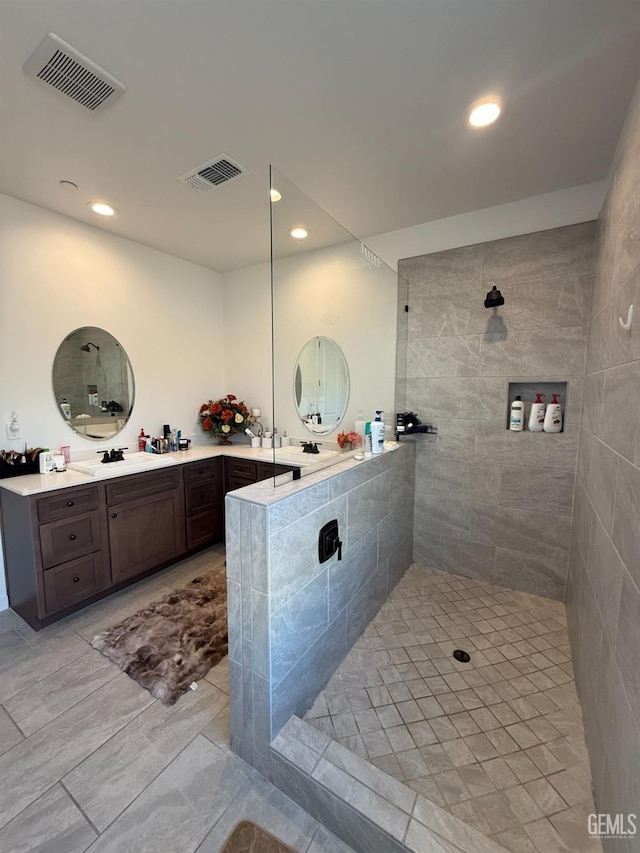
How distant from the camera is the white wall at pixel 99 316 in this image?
7.39ft

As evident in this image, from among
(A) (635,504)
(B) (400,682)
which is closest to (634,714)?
(A) (635,504)

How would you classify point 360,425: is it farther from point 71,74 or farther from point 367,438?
point 71,74

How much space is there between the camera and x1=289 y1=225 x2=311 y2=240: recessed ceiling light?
1986 mm

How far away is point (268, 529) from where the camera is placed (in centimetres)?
119

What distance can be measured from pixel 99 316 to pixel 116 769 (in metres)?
2.81

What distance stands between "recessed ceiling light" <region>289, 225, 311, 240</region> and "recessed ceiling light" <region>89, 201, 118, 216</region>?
54.3 inches

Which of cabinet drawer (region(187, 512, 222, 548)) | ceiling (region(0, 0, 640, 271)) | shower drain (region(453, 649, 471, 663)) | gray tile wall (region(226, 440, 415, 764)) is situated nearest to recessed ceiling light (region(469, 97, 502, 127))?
ceiling (region(0, 0, 640, 271))

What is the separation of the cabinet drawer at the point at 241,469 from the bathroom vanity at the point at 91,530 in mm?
13

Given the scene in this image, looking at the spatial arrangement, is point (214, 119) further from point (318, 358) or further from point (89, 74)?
point (318, 358)

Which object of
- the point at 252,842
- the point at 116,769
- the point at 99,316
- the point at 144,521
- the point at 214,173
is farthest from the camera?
the point at 99,316

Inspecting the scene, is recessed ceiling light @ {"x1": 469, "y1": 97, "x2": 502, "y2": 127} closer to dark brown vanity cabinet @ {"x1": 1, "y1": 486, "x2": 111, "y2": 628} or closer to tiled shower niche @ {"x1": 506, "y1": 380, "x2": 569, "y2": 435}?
tiled shower niche @ {"x1": 506, "y1": 380, "x2": 569, "y2": 435}

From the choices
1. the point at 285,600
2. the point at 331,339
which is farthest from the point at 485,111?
the point at 285,600

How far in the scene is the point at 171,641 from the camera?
196 cm

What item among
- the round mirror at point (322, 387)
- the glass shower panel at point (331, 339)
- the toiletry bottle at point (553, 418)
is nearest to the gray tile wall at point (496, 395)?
the toiletry bottle at point (553, 418)
